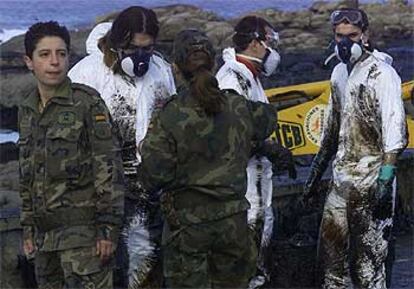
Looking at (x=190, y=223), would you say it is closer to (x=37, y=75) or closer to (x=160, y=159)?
(x=160, y=159)

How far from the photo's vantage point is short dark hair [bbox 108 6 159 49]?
6.49 meters

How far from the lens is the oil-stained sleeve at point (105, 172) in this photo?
5484 mm

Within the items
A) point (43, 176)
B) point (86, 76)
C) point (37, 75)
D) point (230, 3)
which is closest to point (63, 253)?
point (43, 176)

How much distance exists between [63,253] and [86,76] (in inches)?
55.8

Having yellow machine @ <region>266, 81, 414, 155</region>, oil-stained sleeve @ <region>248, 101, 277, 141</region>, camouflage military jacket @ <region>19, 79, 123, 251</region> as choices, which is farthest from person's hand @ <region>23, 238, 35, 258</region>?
yellow machine @ <region>266, 81, 414, 155</region>

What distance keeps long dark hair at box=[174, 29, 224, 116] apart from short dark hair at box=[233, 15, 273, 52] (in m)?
1.10

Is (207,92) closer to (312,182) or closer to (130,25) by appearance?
(130,25)

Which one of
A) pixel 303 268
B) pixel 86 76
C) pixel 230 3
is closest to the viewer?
pixel 86 76

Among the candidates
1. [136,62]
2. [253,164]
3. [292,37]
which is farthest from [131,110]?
[292,37]

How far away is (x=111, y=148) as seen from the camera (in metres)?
5.54

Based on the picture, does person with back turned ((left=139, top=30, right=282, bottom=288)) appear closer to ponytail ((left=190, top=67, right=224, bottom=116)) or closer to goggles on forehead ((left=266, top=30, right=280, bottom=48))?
ponytail ((left=190, top=67, right=224, bottom=116))

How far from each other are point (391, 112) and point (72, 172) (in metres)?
1.94

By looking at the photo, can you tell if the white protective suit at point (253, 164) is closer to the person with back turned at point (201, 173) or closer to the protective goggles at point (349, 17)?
the protective goggles at point (349, 17)

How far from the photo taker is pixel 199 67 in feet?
18.0
